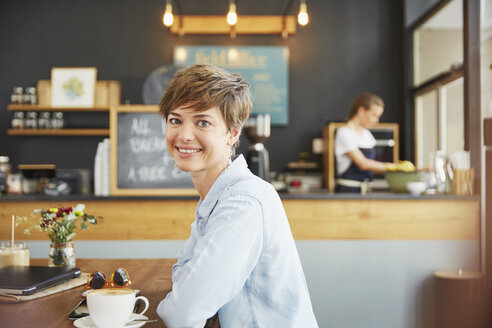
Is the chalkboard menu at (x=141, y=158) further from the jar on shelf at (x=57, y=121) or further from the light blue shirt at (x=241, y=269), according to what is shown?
the jar on shelf at (x=57, y=121)

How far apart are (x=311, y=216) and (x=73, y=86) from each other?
142 inches

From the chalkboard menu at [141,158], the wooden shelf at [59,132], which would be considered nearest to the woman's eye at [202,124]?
the chalkboard menu at [141,158]

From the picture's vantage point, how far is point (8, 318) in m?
1.12

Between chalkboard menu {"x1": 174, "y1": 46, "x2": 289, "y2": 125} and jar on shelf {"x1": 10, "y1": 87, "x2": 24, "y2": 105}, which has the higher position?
chalkboard menu {"x1": 174, "y1": 46, "x2": 289, "y2": 125}

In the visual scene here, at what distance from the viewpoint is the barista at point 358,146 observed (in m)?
4.15

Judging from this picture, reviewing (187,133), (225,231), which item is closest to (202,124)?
(187,133)

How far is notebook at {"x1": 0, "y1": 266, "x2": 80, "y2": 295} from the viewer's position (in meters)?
1.28

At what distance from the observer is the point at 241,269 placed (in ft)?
3.54

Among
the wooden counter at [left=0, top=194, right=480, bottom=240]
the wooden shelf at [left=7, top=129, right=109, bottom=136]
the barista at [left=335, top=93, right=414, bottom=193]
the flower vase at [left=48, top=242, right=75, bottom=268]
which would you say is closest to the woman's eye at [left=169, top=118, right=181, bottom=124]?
the flower vase at [left=48, top=242, right=75, bottom=268]

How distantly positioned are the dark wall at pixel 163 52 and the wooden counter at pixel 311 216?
9.23ft

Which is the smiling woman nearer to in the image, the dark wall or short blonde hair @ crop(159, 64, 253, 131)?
short blonde hair @ crop(159, 64, 253, 131)

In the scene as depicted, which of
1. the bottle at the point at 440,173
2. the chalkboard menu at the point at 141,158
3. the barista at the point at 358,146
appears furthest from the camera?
the barista at the point at 358,146

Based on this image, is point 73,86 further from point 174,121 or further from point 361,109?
point 174,121

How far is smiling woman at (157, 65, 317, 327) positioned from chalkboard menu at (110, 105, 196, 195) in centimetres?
164
